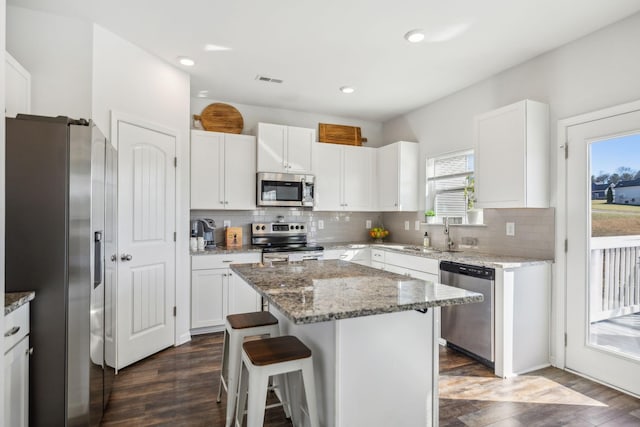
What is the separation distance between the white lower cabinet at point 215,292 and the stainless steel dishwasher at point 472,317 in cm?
202

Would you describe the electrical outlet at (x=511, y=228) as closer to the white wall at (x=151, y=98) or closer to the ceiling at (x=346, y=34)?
the ceiling at (x=346, y=34)

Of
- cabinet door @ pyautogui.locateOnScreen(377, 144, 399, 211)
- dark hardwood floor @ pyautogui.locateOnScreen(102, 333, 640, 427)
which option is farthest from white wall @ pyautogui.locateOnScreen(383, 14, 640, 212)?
dark hardwood floor @ pyautogui.locateOnScreen(102, 333, 640, 427)

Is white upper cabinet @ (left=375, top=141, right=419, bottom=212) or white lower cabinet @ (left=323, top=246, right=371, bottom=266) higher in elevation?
white upper cabinet @ (left=375, top=141, right=419, bottom=212)

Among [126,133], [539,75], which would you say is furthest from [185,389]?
[539,75]

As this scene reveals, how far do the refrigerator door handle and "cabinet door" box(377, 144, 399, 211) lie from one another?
3500 millimetres

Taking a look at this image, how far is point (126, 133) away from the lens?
2.96 metres

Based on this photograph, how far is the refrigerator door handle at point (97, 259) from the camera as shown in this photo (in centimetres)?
188

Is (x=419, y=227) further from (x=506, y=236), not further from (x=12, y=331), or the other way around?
(x=12, y=331)

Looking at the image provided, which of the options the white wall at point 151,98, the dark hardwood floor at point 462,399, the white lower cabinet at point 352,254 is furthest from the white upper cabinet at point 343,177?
the dark hardwood floor at point 462,399

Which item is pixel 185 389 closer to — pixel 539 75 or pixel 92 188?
pixel 92 188

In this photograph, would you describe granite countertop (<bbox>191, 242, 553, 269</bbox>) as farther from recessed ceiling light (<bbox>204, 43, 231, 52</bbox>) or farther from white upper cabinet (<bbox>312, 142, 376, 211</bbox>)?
recessed ceiling light (<bbox>204, 43, 231, 52</bbox>)

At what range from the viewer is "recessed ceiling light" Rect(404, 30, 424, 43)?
2.75 metres

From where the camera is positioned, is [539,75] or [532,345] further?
[539,75]

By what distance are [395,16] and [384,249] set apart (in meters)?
2.63
